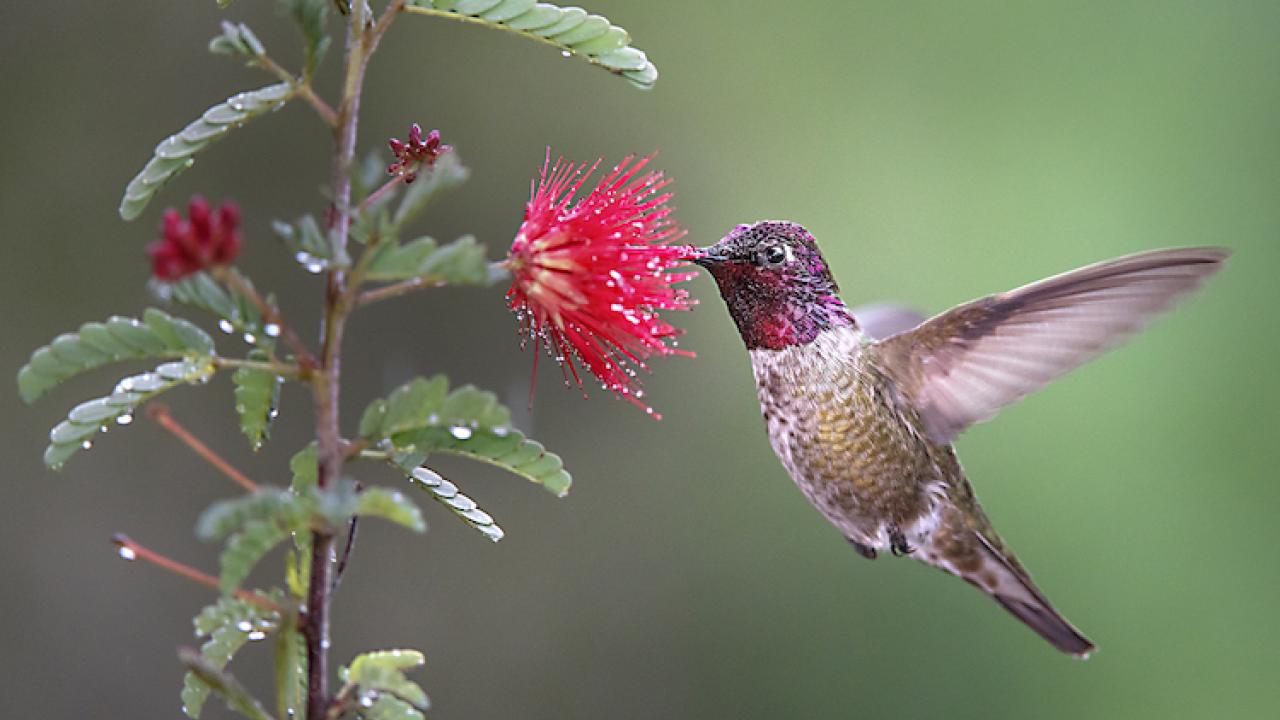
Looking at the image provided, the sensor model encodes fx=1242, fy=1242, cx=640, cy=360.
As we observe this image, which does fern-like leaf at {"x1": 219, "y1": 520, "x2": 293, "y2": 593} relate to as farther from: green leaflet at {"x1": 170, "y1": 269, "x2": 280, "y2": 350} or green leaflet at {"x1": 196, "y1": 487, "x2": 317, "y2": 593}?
green leaflet at {"x1": 170, "y1": 269, "x2": 280, "y2": 350}

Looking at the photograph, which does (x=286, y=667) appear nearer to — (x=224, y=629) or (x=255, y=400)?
(x=224, y=629)

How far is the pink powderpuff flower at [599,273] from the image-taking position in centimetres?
135

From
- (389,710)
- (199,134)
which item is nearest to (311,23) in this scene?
(199,134)

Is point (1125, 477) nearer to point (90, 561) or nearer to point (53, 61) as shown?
point (90, 561)

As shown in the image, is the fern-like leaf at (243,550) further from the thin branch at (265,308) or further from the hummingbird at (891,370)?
the hummingbird at (891,370)

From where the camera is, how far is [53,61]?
411 cm

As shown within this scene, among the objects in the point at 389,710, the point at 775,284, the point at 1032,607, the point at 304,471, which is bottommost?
the point at 1032,607

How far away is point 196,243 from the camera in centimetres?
89

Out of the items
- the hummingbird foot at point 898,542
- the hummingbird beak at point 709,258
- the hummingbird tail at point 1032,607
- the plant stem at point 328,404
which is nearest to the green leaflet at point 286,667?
the plant stem at point 328,404

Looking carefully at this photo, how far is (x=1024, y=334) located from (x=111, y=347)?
1399 millimetres

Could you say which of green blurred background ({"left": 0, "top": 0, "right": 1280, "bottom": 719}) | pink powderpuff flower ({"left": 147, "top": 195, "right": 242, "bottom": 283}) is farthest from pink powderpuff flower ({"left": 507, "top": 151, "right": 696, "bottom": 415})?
green blurred background ({"left": 0, "top": 0, "right": 1280, "bottom": 719})

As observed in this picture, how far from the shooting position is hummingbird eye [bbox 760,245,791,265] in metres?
1.98

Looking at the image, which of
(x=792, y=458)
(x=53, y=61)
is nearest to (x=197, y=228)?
(x=792, y=458)

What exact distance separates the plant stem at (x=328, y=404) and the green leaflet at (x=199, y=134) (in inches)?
3.0
